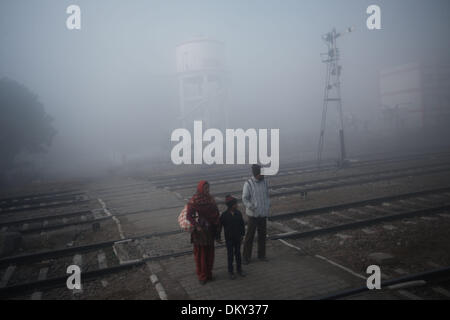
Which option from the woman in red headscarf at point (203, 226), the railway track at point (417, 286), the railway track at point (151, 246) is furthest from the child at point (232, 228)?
the railway track at point (151, 246)

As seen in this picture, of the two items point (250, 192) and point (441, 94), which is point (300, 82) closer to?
point (441, 94)

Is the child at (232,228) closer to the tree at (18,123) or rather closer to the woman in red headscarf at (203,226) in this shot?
the woman in red headscarf at (203,226)

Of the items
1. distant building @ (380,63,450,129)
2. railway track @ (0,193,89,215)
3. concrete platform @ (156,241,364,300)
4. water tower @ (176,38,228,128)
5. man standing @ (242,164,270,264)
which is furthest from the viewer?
distant building @ (380,63,450,129)

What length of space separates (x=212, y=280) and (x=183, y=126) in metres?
35.5

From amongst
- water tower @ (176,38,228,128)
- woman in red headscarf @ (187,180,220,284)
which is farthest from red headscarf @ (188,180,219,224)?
water tower @ (176,38,228,128)

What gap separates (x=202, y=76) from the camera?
40.9 m

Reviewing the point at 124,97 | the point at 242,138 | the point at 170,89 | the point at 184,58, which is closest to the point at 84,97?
the point at 124,97

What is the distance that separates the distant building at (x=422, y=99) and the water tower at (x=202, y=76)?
25.5m

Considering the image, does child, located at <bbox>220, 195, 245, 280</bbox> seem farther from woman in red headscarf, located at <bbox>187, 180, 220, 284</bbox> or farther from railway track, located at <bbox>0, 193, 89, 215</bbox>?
railway track, located at <bbox>0, 193, 89, 215</bbox>

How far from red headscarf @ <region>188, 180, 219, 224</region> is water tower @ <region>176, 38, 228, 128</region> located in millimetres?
34938

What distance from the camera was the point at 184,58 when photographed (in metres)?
41.8

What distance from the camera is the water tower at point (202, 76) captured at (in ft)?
133

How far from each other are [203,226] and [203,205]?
381 mm

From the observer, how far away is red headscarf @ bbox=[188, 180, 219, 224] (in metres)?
5.95
